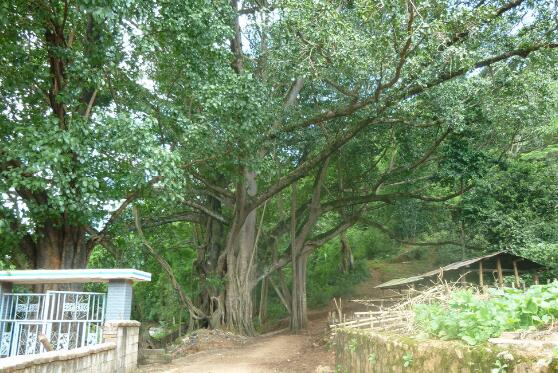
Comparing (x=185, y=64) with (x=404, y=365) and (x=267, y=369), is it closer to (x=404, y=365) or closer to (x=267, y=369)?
(x=267, y=369)

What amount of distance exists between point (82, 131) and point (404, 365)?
623 centimetres

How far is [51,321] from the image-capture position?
7551 millimetres

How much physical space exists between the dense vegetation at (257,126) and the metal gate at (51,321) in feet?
4.81

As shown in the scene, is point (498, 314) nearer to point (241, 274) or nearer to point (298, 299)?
point (241, 274)

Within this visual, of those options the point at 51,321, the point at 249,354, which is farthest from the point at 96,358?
the point at 249,354

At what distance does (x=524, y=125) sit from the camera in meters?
12.6

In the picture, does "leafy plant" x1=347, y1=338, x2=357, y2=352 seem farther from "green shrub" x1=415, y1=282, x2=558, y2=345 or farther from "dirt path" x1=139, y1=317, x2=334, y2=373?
"green shrub" x1=415, y1=282, x2=558, y2=345

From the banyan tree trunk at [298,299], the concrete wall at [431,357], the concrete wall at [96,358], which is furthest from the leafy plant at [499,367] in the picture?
the banyan tree trunk at [298,299]

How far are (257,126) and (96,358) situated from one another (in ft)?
18.7

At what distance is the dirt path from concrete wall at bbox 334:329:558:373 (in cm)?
287

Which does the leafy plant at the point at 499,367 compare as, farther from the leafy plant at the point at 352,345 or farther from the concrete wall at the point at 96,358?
the leafy plant at the point at 352,345

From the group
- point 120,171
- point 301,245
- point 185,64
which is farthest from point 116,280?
point 301,245

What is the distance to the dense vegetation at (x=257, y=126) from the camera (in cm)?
866

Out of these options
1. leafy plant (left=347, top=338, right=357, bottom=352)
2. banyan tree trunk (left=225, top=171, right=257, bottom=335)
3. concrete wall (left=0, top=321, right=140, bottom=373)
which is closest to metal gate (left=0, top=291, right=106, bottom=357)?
concrete wall (left=0, top=321, right=140, bottom=373)
